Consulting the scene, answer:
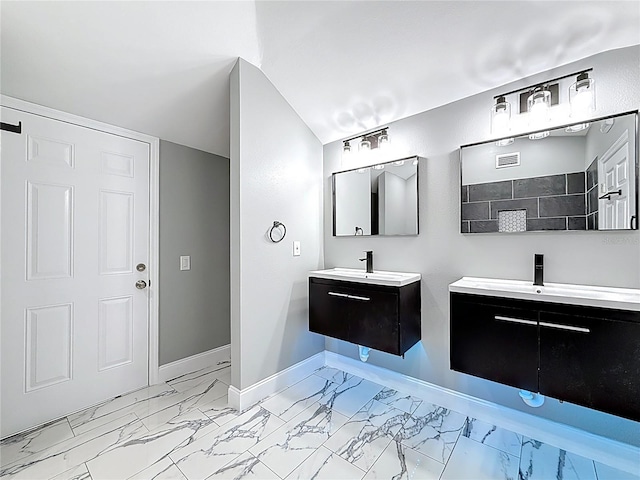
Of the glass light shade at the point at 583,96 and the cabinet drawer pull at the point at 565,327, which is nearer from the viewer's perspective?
the cabinet drawer pull at the point at 565,327

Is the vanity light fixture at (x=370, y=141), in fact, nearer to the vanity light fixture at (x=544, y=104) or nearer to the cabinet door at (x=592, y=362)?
the vanity light fixture at (x=544, y=104)

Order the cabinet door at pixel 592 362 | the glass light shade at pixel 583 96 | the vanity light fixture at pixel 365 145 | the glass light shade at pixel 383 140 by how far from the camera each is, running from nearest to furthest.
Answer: the cabinet door at pixel 592 362 → the glass light shade at pixel 583 96 → the glass light shade at pixel 383 140 → the vanity light fixture at pixel 365 145

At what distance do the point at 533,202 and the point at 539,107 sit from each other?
1.86ft

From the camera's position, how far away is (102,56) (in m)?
1.67

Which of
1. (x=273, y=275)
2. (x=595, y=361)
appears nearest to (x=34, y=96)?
(x=273, y=275)

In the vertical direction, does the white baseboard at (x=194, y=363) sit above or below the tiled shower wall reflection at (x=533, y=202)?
below

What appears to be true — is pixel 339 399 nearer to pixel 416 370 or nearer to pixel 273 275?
pixel 416 370

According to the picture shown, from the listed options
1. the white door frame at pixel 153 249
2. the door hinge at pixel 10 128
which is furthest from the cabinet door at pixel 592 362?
the door hinge at pixel 10 128

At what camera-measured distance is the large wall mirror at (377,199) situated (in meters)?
2.23

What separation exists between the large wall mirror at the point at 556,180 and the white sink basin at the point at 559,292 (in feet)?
1.09

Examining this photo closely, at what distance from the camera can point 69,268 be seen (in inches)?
78.0

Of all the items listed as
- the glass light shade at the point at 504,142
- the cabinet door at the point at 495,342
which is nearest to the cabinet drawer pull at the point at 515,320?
the cabinet door at the point at 495,342

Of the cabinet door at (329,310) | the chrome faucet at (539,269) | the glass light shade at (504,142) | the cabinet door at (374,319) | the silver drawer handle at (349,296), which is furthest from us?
the cabinet door at (329,310)

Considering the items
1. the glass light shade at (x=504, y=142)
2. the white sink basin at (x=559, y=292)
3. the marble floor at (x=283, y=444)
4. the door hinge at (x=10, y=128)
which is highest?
the door hinge at (x=10, y=128)
